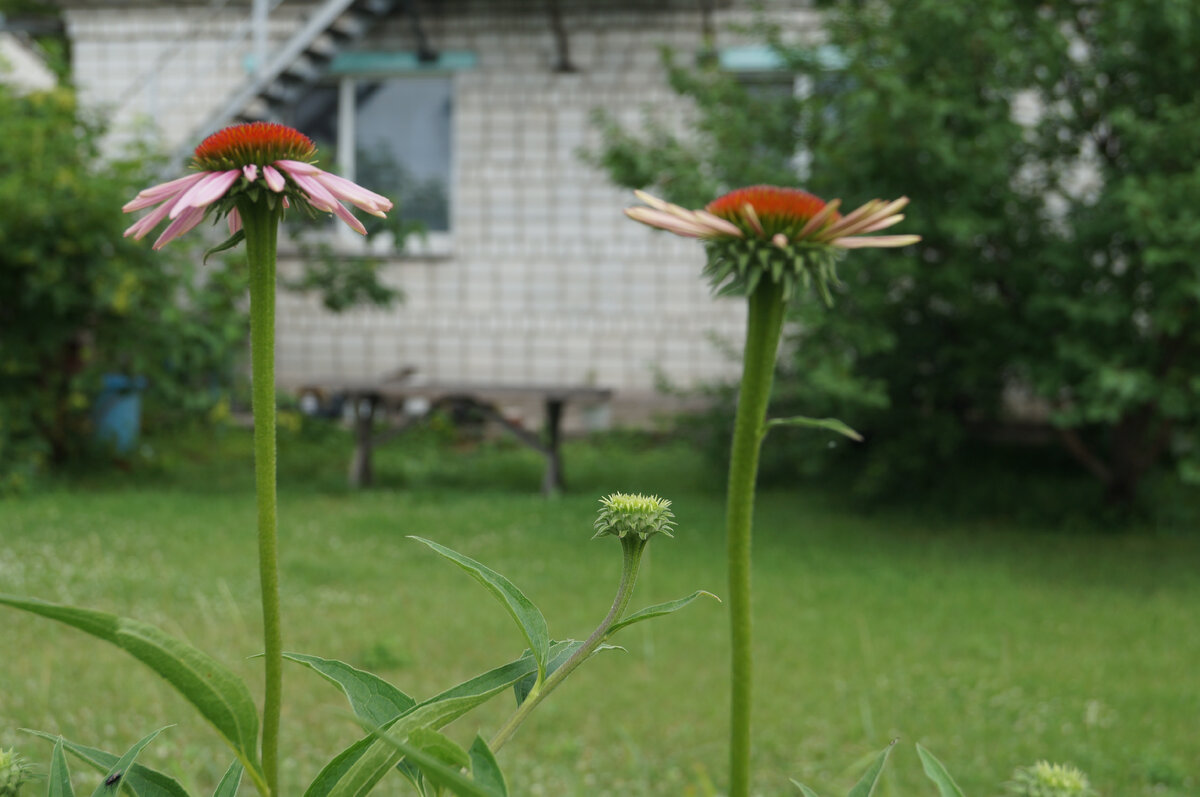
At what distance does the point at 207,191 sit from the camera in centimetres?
75

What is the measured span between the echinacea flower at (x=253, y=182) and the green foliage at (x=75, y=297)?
613 centimetres

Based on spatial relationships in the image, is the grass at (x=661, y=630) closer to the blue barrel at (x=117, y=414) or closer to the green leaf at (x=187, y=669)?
the blue barrel at (x=117, y=414)

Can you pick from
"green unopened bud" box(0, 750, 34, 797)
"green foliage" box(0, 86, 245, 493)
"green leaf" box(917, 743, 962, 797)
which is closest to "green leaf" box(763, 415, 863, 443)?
"green leaf" box(917, 743, 962, 797)

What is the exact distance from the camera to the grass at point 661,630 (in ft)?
9.97

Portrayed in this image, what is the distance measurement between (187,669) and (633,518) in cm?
31

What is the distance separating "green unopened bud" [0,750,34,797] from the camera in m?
0.77

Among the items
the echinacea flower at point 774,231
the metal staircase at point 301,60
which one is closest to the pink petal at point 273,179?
the echinacea flower at point 774,231

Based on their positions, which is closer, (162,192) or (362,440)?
(162,192)

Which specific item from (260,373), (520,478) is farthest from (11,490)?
(260,373)

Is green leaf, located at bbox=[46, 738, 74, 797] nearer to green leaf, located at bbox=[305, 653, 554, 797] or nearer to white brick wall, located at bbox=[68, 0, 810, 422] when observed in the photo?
green leaf, located at bbox=[305, 653, 554, 797]

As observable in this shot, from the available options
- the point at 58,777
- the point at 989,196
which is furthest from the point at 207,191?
the point at 989,196

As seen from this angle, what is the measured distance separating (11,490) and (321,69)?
14.7 feet

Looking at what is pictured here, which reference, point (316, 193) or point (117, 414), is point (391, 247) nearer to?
point (117, 414)

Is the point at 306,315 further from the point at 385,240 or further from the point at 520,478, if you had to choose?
the point at 520,478
